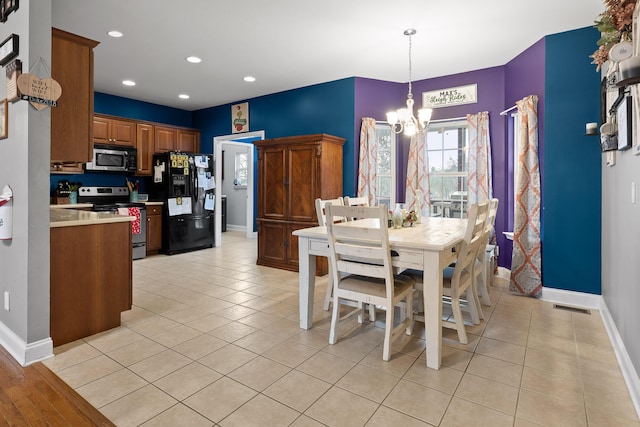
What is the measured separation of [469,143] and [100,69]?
4916 mm

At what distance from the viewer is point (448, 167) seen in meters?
4.90

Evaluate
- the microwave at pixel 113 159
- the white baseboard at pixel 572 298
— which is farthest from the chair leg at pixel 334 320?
the microwave at pixel 113 159

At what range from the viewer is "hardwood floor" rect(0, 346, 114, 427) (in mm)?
1688

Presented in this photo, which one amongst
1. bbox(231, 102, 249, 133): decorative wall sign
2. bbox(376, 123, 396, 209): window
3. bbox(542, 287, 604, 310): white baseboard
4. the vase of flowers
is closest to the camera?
the vase of flowers

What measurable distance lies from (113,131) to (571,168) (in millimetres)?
6178

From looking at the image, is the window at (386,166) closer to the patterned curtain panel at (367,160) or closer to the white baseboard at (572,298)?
the patterned curtain panel at (367,160)

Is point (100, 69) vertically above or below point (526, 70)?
above

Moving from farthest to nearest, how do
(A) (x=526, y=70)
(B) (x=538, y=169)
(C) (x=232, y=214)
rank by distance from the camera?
1. (C) (x=232, y=214)
2. (A) (x=526, y=70)
3. (B) (x=538, y=169)

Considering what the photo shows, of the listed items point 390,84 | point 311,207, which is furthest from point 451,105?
point 311,207

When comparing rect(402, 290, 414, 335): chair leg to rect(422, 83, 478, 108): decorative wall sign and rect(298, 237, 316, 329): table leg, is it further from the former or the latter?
rect(422, 83, 478, 108): decorative wall sign

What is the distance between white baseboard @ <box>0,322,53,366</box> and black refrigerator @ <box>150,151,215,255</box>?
139 inches

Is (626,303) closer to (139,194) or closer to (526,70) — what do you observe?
(526,70)

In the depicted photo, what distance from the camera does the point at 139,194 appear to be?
595cm

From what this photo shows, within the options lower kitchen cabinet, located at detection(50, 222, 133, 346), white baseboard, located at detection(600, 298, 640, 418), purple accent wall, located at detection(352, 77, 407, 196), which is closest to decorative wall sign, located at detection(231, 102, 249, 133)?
purple accent wall, located at detection(352, 77, 407, 196)
